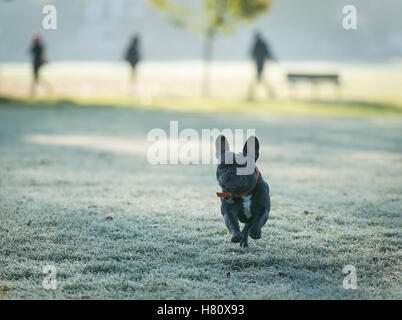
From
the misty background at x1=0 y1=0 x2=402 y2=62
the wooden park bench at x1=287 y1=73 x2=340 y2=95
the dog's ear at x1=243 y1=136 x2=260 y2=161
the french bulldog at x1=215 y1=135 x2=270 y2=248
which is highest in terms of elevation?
the misty background at x1=0 y1=0 x2=402 y2=62

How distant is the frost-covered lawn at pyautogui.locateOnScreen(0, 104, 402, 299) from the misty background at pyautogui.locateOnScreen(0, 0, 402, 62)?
7211 cm

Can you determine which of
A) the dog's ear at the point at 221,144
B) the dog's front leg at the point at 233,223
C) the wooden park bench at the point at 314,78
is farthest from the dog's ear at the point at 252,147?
the wooden park bench at the point at 314,78

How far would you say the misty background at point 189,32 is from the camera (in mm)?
88812

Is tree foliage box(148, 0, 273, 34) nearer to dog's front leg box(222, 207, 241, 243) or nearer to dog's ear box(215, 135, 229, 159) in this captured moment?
dog's ear box(215, 135, 229, 159)

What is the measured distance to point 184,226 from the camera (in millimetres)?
6062

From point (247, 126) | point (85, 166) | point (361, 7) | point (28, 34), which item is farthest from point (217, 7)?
point (361, 7)

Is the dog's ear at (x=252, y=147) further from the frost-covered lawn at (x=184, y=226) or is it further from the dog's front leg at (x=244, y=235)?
the frost-covered lawn at (x=184, y=226)

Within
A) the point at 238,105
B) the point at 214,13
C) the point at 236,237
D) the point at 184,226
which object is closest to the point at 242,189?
the point at 236,237

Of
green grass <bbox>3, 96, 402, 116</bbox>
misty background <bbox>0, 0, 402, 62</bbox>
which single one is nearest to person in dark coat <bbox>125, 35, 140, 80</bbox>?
green grass <bbox>3, 96, 402, 116</bbox>

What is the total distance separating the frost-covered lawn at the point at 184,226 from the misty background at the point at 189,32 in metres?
72.1

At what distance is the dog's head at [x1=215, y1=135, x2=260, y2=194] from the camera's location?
14.9 ft

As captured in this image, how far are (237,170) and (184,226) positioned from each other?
5.47 ft

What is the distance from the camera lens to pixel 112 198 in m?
7.57
